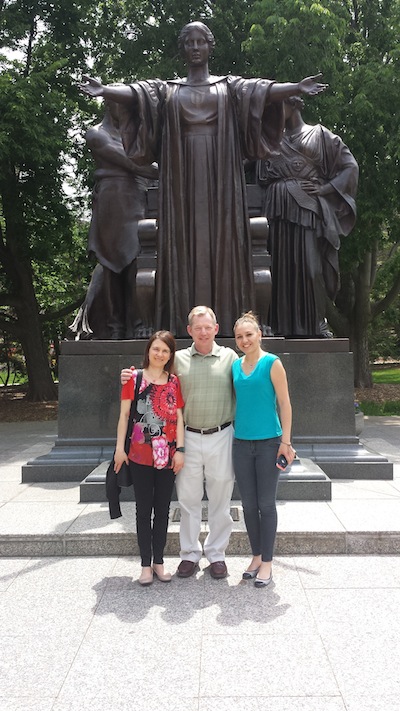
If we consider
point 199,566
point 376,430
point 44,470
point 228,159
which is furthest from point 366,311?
point 199,566

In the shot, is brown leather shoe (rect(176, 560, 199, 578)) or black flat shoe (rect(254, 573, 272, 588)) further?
brown leather shoe (rect(176, 560, 199, 578))

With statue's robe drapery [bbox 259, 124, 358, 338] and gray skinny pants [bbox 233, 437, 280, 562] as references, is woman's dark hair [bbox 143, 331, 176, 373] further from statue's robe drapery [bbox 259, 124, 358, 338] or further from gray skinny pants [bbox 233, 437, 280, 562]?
statue's robe drapery [bbox 259, 124, 358, 338]

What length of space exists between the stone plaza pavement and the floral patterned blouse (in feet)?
2.54

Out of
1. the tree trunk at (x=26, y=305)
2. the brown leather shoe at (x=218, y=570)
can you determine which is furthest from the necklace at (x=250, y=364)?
the tree trunk at (x=26, y=305)

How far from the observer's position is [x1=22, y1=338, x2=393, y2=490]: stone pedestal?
19.5 ft

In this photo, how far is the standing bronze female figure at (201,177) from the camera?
20.2ft

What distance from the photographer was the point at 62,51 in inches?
631

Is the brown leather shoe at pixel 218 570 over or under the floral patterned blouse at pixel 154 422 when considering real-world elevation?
under

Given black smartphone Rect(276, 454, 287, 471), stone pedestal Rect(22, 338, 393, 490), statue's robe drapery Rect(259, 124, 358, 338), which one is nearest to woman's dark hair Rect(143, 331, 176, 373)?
black smartphone Rect(276, 454, 287, 471)

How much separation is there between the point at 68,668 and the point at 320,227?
18.2 ft

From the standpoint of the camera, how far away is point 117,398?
19.7 ft

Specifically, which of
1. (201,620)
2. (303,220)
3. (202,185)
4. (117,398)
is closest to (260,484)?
(201,620)

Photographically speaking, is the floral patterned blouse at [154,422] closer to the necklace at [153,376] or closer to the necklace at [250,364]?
the necklace at [153,376]

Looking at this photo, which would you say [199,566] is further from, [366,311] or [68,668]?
[366,311]
